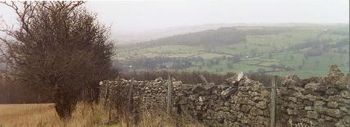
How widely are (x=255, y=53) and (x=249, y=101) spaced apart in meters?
55.8

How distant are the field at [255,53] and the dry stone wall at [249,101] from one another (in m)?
22.3

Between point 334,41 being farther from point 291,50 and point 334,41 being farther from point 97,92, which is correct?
point 97,92

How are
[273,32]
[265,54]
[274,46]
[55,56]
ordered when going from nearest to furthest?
[55,56]
[265,54]
[274,46]
[273,32]

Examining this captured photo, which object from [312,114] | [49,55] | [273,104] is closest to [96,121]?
[49,55]

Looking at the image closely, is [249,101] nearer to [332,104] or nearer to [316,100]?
[316,100]

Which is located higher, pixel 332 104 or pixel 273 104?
pixel 332 104

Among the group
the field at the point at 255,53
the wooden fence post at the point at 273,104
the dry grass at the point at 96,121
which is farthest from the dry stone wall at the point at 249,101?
the field at the point at 255,53

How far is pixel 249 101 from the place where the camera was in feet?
40.1

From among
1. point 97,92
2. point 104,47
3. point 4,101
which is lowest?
point 4,101

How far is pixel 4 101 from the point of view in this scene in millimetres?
40875

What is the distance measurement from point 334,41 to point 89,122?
159 feet

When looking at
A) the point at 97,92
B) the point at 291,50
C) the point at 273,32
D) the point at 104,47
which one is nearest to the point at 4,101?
the point at 104,47

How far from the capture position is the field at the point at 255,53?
5034cm

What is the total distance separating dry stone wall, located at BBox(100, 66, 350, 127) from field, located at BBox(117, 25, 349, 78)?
878 inches
